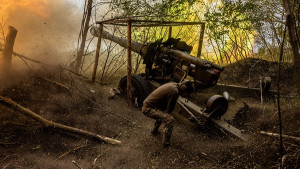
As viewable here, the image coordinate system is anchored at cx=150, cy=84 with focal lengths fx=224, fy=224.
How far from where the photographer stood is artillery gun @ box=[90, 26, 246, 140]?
5695 millimetres

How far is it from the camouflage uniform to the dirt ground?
0.43 m

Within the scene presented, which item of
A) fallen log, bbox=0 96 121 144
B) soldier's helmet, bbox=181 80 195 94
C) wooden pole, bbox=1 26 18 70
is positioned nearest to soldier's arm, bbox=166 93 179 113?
soldier's helmet, bbox=181 80 195 94

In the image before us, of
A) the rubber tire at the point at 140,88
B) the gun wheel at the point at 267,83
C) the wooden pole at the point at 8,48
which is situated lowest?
the rubber tire at the point at 140,88

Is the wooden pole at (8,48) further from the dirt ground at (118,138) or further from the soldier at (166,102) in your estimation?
the soldier at (166,102)

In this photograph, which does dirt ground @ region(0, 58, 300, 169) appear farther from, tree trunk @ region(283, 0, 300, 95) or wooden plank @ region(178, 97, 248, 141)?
tree trunk @ region(283, 0, 300, 95)

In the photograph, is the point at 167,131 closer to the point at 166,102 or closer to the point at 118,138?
the point at 166,102

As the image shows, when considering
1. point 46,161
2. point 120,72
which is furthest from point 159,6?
point 46,161

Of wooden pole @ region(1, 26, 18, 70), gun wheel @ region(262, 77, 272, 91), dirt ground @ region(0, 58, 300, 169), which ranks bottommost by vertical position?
dirt ground @ region(0, 58, 300, 169)

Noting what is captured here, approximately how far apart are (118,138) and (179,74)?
2.95m

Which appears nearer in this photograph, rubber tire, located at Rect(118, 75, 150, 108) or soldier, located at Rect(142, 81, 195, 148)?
soldier, located at Rect(142, 81, 195, 148)

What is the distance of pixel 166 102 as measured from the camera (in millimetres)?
5340

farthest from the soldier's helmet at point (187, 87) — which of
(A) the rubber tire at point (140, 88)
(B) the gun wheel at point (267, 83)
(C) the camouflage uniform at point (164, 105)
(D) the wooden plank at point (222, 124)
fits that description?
(B) the gun wheel at point (267, 83)

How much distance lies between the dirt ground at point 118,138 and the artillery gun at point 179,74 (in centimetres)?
40

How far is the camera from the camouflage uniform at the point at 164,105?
197 inches
